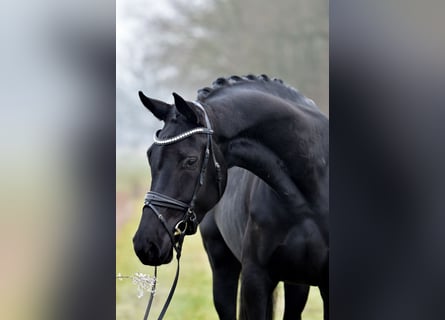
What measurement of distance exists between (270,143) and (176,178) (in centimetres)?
41

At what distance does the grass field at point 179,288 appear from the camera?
3.03 meters

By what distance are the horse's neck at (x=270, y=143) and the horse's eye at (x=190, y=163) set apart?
0.15 m

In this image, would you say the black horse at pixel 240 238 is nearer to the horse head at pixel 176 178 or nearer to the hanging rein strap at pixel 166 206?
the horse head at pixel 176 178

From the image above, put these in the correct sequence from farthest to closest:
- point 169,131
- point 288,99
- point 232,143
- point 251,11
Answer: point 251,11 → point 288,99 → point 232,143 → point 169,131

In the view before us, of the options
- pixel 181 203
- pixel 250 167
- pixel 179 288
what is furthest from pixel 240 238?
pixel 181 203

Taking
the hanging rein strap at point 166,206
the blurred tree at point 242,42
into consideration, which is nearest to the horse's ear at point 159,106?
the hanging rein strap at point 166,206

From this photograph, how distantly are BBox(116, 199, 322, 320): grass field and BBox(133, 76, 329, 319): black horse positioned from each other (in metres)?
0.65

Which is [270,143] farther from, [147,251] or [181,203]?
[147,251]
